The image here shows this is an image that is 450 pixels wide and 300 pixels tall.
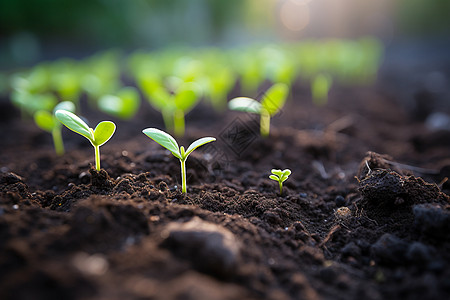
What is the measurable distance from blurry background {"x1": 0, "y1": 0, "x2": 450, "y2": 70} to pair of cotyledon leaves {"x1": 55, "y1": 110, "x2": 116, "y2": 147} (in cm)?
1111

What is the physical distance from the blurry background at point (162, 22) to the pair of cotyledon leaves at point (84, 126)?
11.1 m

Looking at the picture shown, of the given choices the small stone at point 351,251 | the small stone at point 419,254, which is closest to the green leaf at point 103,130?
the small stone at point 351,251

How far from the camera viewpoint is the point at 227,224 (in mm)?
1347

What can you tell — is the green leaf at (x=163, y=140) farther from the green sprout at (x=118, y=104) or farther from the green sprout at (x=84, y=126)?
the green sprout at (x=118, y=104)

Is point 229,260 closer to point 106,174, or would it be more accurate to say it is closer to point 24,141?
point 106,174

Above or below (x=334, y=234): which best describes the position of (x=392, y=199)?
above

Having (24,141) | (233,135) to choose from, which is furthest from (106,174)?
(24,141)

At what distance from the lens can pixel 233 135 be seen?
2590mm

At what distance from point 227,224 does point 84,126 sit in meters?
0.85

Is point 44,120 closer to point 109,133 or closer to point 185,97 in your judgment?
point 109,133

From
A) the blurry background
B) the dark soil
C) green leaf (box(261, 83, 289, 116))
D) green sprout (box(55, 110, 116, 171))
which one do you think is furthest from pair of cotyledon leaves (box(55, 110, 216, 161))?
the blurry background

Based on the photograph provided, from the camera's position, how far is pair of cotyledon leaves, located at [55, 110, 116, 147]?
1520 mm

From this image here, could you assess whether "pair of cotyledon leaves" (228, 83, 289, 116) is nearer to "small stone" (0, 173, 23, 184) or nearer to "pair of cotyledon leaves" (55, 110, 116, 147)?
"pair of cotyledon leaves" (55, 110, 116, 147)

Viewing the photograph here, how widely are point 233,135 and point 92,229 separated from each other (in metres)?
1.62
